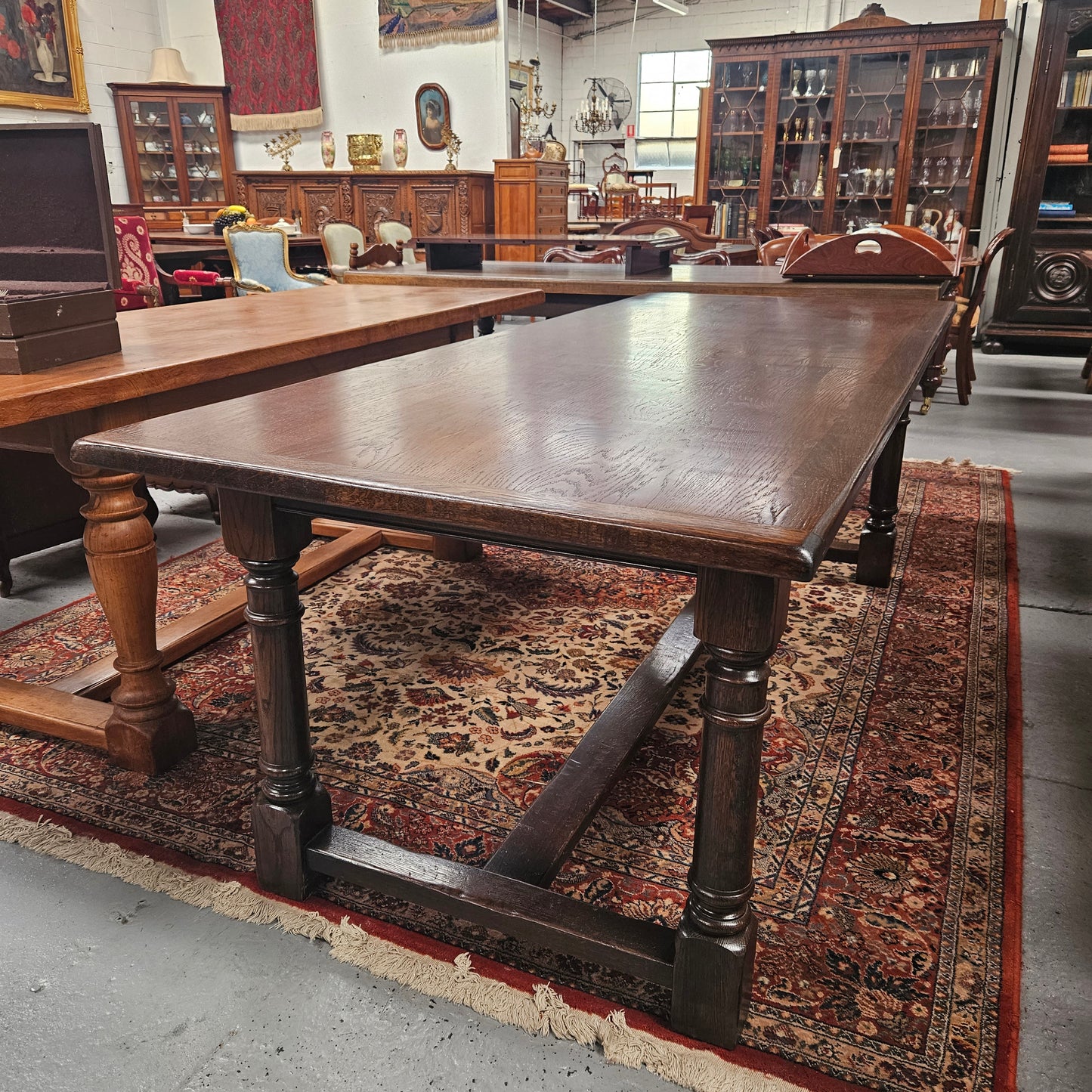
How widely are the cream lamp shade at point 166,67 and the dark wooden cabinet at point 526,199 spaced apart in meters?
3.51

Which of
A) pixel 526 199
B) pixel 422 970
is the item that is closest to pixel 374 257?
pixel 526 199

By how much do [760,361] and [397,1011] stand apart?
4.19 feet

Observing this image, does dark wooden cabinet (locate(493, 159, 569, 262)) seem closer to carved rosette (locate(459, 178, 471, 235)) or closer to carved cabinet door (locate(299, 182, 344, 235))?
carved rosette (locate(459, 178, 471, 235))

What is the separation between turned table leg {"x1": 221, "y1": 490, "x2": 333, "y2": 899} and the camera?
126 centimetres

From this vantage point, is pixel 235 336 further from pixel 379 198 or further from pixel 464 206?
pixel 379 198

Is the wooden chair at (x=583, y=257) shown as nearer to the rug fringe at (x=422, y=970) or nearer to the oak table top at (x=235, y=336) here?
the oak table top at (x=235, y=336)

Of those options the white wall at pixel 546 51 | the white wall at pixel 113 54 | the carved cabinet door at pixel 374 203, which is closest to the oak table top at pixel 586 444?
the carved cabinet door at pixel 374 203

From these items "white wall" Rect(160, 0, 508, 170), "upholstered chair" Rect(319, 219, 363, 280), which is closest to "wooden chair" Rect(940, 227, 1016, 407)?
"upholstered chair" Rect(319, 219, 363, 280)

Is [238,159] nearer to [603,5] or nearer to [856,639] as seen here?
[603,5]

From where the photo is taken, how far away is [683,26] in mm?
11320

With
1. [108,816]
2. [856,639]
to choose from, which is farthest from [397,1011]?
[856,639]

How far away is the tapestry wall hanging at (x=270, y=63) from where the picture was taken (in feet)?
29.8

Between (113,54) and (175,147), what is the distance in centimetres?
98

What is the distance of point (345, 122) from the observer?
926 cm
